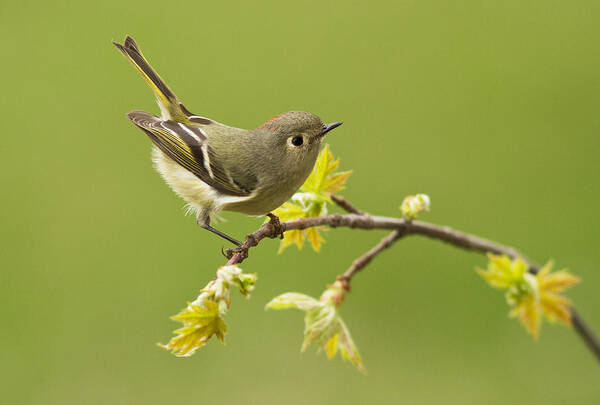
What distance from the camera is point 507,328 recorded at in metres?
4.18

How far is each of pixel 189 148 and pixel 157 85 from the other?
12.5 inches

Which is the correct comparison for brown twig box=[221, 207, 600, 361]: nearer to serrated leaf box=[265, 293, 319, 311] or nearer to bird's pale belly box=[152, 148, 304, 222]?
serrated leaf box=[265, 293, 319, 311]

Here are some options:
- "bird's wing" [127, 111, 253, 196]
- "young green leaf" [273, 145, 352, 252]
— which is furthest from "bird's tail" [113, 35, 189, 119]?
"young green leaf" [273, 145, 352, 252]

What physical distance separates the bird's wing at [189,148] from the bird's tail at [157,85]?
103 millimetres

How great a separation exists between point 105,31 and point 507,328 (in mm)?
4595

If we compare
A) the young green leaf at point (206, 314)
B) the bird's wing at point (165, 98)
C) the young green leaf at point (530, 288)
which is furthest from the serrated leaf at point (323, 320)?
the bird's wing at point (165, 98)

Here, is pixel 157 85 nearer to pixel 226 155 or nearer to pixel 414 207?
pixel 226 155

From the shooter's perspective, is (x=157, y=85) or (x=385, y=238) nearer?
(x=385, y=238)

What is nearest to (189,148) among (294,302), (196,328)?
(294,302)

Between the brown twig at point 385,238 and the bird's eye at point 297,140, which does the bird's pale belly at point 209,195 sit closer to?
the bird's eye at point 297,140

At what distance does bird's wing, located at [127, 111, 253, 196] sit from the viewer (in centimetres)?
213

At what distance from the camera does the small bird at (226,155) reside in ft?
6.38

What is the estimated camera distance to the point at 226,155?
7.11ft

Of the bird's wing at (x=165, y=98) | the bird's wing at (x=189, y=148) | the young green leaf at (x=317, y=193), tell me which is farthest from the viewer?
the bird's wing at (x=165, y=98)
